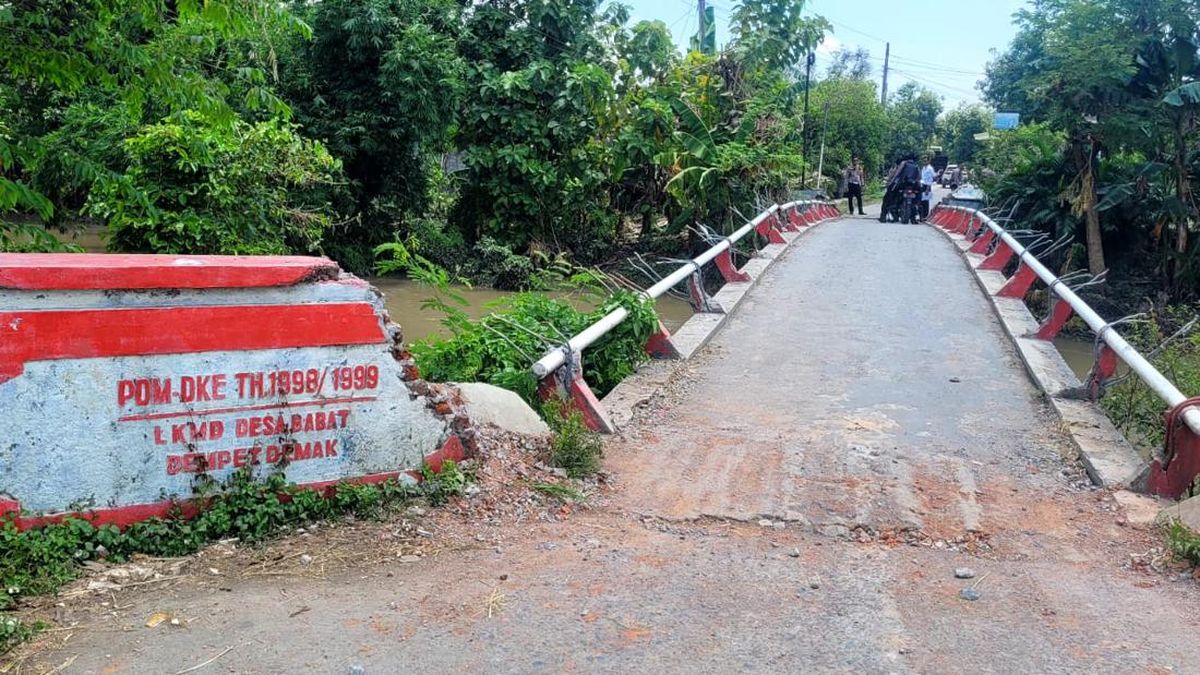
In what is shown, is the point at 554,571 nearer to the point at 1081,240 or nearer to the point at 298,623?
the point at 298,623

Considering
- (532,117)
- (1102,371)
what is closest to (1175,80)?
(532,117)

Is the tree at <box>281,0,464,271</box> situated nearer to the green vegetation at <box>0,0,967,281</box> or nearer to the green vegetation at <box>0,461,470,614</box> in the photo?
the green vegetation at <box>0,0,967,281</box>

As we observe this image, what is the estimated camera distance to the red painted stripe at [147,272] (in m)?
3.72

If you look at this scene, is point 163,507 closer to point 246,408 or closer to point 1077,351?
point 246,408

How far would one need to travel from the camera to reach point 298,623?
3.49m

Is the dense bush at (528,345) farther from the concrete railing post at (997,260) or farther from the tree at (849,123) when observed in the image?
the tree at (849,123)

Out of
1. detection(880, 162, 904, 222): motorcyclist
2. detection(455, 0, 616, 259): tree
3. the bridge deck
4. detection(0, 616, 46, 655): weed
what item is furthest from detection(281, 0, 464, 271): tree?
detection(0, 616, 46, 655): weed

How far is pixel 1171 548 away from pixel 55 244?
6571 mm

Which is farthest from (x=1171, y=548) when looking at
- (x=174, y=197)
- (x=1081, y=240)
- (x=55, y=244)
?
(x=1081, y=240)

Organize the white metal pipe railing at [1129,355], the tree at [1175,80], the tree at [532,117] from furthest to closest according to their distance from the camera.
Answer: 1. the tree at [532,117]
2. the tree at [1175,80]
3. the white metal pipe railing at [1129,355]

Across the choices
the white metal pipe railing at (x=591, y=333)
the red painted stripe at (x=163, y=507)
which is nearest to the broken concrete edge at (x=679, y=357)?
the white metal pipe railing at (x=591, y=333)

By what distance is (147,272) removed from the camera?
12.9 feet

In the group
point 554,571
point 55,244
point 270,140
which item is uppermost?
point 270,140

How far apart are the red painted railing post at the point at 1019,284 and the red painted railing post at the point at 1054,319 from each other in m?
2.27
